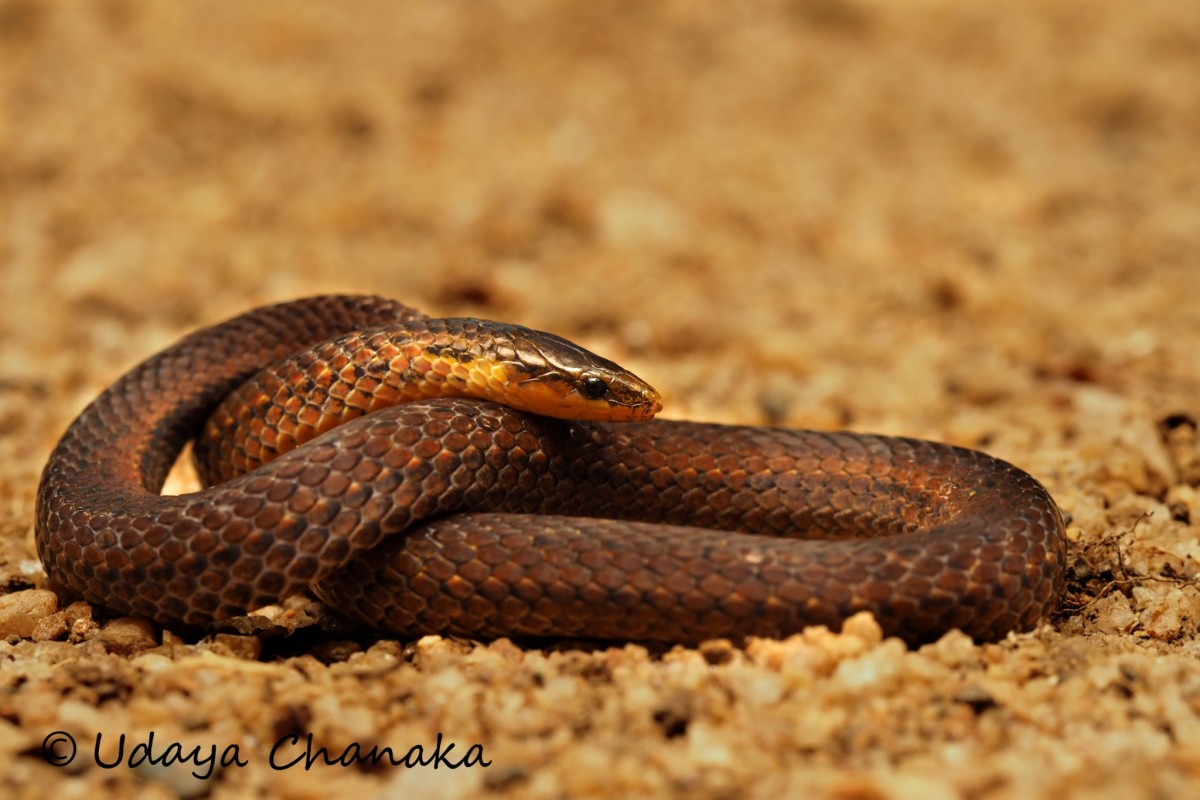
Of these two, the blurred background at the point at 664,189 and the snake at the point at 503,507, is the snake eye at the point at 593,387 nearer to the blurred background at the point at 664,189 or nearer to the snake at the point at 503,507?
the snake at the point at 503,507

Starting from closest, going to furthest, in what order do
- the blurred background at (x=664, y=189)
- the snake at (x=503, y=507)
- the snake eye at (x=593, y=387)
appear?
the snake at (x=503, y=507) < the snake eye at (x=593, y=387) < the blurred background at (x=664, y=189)

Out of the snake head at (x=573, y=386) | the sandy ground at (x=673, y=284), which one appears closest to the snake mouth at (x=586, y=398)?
the snake head at (x=573, y=386)

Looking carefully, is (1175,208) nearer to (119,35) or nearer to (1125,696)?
(1125,696)

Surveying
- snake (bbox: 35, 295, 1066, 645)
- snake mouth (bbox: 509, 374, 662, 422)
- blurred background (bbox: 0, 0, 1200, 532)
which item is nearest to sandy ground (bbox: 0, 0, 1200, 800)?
blurred background (bbox: 0, 0, 1200, 532)

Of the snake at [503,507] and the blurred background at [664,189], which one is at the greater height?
the blurred background at [664,189]

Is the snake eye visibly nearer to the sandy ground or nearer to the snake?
the snake

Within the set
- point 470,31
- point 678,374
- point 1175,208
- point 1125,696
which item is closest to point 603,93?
point 470,31
